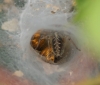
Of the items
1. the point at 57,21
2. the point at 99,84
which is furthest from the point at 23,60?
the point at 99,84

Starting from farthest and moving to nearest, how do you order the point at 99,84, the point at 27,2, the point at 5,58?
the point at 27,2, the point at 5,58, the point at 99,84

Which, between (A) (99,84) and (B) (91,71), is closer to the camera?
(A) (99,84)

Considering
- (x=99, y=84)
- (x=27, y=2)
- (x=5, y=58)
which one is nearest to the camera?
(x=99, y=84)

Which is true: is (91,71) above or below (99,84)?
above

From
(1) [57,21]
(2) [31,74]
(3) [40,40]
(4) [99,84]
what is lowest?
(4) [99,84]

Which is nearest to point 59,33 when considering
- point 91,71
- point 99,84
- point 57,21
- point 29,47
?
point 57,21

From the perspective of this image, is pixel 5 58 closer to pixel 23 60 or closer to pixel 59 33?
pixel 23 60
